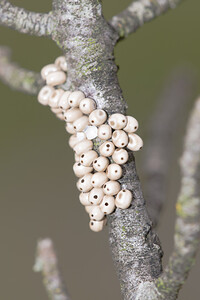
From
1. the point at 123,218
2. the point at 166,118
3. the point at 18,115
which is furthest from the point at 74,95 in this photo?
the point at 18,115

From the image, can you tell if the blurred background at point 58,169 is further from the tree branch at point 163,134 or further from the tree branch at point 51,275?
the tree branch at point 51,275

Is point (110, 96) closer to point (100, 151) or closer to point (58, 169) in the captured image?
point (100, 151)

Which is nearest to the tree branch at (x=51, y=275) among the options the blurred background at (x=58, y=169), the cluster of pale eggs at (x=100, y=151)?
the cluster of pale eggs at (x=100, y=151)

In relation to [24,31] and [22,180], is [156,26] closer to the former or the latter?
[22,180]

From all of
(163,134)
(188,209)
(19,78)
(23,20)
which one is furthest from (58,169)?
(188,209)

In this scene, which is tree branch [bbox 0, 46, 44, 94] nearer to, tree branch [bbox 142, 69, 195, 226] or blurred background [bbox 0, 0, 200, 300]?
tree branch [bbox 142, 69, 195, 226]
